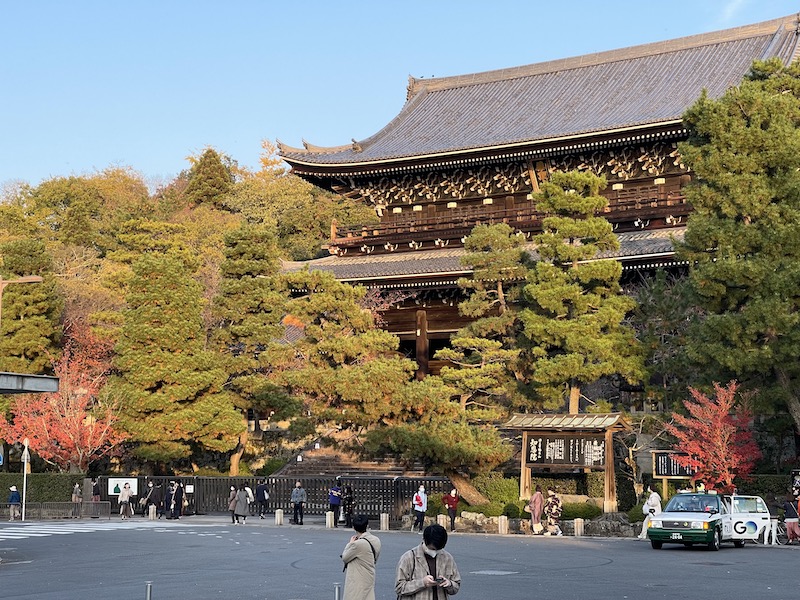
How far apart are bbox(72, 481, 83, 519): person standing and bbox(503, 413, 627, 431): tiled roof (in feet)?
54.8

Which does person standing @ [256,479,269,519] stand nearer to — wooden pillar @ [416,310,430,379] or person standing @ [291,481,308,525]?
person standing @ [291,481,308,525]

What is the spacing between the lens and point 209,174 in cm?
7938

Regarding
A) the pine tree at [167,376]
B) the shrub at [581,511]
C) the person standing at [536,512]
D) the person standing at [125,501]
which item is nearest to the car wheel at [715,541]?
the person standing at [536,512]

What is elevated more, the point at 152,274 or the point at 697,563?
the point at 152,274

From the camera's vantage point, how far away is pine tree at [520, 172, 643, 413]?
110 ft

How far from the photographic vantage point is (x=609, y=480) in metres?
32.2

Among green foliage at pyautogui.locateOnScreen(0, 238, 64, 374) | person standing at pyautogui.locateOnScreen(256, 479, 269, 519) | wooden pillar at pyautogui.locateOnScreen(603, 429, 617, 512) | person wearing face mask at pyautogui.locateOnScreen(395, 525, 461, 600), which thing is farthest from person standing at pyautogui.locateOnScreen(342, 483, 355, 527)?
person wearing face mask at pyautogui.locateOnScreen(395, 525, 461, 600)

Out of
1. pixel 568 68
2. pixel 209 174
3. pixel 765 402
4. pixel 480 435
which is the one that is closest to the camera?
pixel 765 402

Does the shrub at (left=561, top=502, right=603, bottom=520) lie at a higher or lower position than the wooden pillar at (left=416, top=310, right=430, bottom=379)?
lower

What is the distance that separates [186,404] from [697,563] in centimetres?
2464

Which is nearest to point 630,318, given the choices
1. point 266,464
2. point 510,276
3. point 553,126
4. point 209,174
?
point 510,276

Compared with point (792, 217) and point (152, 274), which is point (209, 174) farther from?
point (792, 217)

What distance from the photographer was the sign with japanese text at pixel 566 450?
1272 inches

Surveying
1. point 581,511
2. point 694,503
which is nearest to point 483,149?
point 581,511
